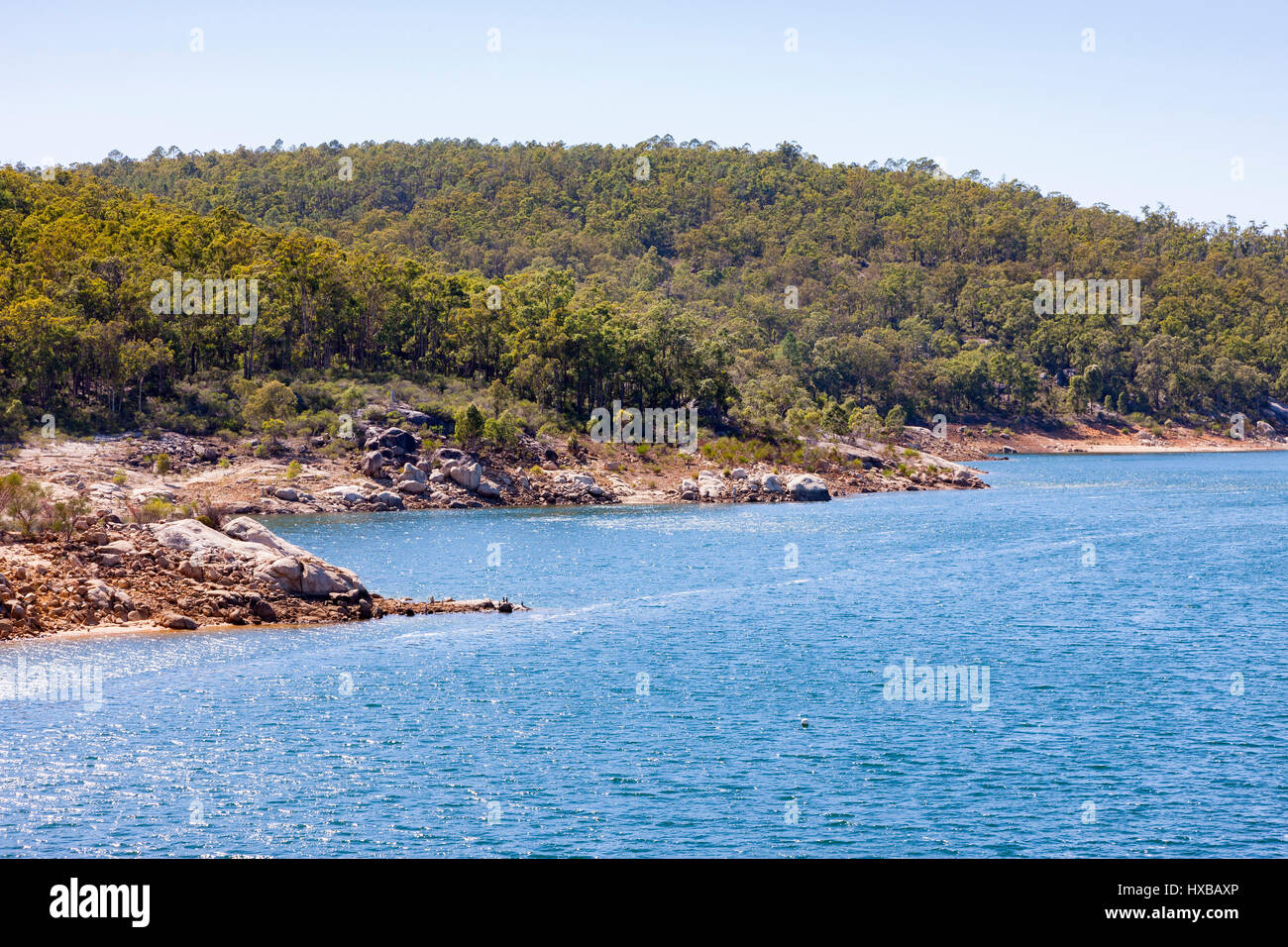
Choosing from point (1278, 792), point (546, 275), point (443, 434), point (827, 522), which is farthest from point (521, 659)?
point (546, 275)

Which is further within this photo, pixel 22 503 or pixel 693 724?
pixel 22 503

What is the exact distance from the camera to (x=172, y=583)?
48656 mm

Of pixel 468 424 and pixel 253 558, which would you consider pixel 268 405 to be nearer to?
pixel 468 424

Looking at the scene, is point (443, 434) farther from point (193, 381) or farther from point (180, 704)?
point (180, 704)

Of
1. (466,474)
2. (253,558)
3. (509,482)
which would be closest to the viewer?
(253,558)

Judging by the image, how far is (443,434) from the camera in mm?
109750

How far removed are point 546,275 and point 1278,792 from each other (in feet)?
383

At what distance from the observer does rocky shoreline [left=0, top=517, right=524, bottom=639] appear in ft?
149
